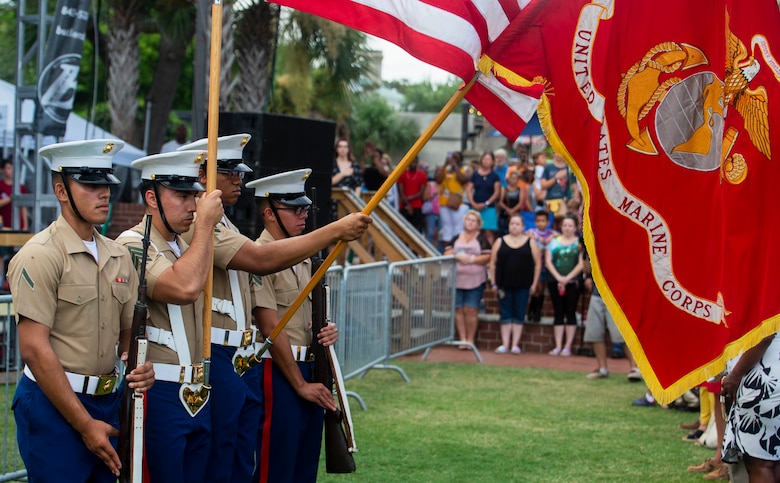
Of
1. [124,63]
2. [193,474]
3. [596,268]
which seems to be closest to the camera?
[193,474]

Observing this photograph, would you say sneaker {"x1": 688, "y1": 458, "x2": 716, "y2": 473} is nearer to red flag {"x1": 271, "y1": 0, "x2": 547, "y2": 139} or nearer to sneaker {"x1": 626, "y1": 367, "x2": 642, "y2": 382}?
red flag {"x1": 271, "y1": 0, "x2": 547, "y2": 139}

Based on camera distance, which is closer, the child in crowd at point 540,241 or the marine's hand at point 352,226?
the marine's hand at point 352,226

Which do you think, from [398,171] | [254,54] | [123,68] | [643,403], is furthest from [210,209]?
[123,68]

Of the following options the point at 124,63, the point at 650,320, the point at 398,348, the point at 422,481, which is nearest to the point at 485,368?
the point at 398,348

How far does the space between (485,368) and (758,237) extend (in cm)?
814

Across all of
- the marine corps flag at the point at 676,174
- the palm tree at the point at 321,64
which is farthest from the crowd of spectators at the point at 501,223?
the marine corps flag at the point at 676,174

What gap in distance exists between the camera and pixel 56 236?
4465 mm

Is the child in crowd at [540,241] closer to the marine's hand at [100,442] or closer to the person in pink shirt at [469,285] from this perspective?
the person in pink shirt at [469,285]

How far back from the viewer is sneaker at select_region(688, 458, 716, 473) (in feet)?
26.9

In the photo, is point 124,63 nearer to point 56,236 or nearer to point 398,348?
point 398,348

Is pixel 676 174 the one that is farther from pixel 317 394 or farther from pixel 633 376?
pixel 633 376

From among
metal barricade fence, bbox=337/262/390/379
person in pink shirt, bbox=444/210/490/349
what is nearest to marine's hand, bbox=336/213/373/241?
metal barricade fence, bbox=337/262/390/379

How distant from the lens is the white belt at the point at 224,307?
216 inches

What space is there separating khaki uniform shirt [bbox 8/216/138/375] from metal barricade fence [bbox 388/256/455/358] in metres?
7.78
